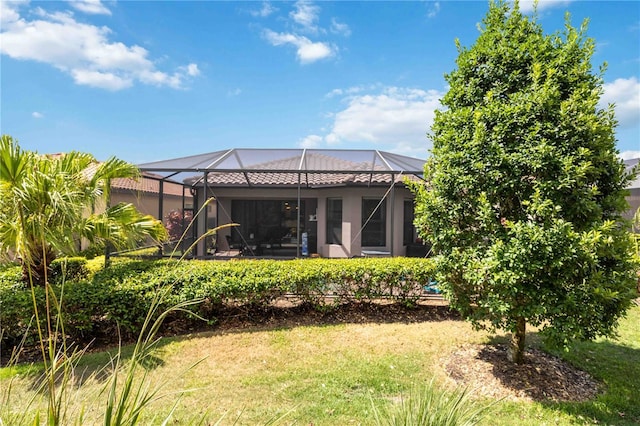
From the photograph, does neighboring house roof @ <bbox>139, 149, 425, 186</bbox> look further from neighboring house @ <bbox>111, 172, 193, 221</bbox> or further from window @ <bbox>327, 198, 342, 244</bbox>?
neighboring house @ <bbox>111, 172, 193, 221</bbox>

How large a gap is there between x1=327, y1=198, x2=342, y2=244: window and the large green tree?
23.8 feet

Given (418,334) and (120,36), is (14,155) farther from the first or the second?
(418,334)

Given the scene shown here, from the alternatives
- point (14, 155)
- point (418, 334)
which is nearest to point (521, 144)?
point (418, 334)

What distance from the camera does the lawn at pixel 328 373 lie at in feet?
10.3

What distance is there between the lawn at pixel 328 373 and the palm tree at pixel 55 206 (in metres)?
1.67

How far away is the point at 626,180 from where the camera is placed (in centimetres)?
351

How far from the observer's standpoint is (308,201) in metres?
12.3

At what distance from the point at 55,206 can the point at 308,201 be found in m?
8.78

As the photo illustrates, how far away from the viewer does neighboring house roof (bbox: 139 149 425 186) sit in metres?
7.43

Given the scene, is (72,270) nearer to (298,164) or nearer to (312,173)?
(312,173)

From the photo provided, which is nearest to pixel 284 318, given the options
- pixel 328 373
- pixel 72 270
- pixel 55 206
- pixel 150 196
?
pixel 328 373

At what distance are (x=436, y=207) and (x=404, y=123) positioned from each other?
10787 millimetres

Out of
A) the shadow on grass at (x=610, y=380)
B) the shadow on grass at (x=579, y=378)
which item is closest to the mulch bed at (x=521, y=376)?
the shadow on grass at (x=579, y=378)

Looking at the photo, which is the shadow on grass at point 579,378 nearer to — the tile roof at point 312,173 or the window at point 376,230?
the tile roof at point 312,173
